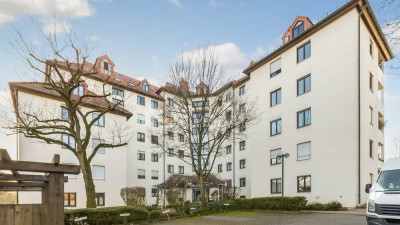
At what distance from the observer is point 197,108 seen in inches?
1087

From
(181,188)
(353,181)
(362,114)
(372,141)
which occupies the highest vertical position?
(362,114)

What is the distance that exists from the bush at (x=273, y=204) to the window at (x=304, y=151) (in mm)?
5988

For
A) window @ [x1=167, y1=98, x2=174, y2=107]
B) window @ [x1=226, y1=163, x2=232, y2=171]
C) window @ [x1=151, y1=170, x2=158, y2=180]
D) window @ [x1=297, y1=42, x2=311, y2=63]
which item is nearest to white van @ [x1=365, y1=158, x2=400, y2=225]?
window @ [x1=167, y1=98, x2=174, y2=107]

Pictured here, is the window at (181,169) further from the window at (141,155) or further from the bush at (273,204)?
the bush at (273,204)

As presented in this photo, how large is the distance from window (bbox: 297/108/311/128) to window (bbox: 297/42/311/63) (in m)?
4.40

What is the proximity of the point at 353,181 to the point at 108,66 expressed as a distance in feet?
113

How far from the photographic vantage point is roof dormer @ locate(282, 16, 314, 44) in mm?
30903

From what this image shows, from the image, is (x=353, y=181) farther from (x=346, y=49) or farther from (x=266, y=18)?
(x=266, y=18)

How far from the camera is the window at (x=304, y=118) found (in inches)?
1115

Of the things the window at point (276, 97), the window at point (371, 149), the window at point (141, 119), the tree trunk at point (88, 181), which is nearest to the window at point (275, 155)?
the window at point (276, 97)

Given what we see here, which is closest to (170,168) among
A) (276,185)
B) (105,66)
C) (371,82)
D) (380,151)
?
(105,66)

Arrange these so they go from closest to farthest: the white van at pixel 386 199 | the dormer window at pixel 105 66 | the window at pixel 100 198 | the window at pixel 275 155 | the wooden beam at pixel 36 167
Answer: the wooden beam at pixel 36 167
the white van at pixel 386 199
the window at pixel 275 155
the window at pixel 100 198
the dormer window at pixel 105 66

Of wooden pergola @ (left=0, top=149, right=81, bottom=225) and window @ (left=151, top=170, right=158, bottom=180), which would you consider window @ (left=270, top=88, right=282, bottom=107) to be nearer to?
window @ (left=151, top=170, right=158, bottom=180)

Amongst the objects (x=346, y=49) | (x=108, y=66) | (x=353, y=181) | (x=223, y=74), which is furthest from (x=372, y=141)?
(x=108, y=66)
